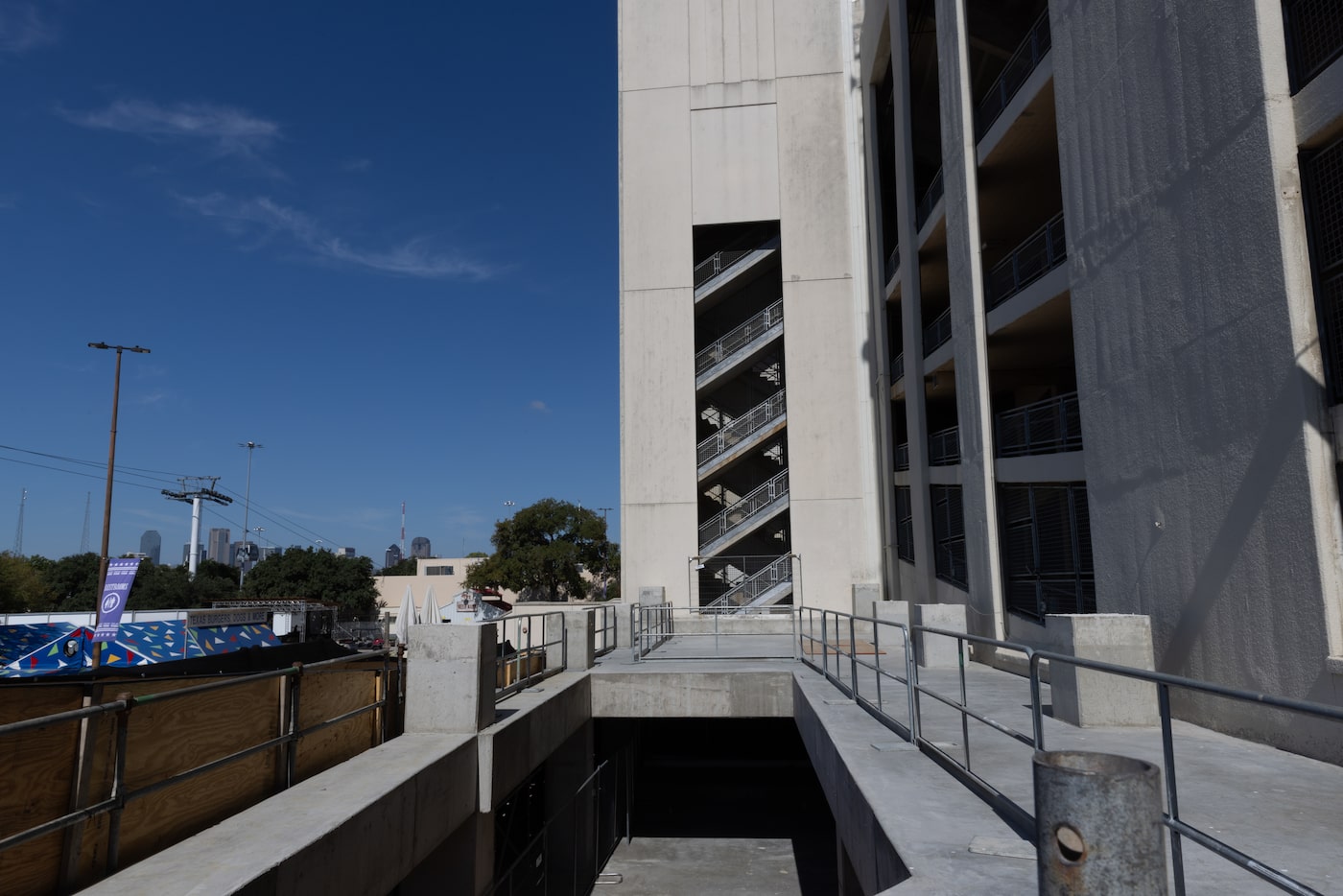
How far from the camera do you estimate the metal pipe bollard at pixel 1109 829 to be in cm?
275

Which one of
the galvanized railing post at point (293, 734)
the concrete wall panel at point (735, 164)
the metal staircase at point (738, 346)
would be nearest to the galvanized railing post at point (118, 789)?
the galvanized railing post at point (293, 734)

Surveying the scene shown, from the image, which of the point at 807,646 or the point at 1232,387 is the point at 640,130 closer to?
the point at 807,646

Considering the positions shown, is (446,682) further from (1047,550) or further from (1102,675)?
(1047,550)

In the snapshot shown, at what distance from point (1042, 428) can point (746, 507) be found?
51.5ft

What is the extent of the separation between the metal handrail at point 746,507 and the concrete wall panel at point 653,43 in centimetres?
1425

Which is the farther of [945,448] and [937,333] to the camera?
[937,333]

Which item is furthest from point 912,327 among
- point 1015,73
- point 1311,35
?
point 1311,35

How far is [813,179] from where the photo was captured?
29172 mm

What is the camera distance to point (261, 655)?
30.8ft

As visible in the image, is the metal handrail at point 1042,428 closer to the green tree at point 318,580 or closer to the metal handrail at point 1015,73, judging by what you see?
the metal handrail at point 1015,73

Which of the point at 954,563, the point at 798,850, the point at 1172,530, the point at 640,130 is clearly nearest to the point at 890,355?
the point at 954,563

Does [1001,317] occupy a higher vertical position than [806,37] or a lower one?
lower

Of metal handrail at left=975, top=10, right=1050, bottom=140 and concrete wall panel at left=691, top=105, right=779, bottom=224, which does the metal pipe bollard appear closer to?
metal handrail at left=975, top=10, right=1050, bottom=140

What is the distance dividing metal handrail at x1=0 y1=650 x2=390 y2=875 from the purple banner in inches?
593
